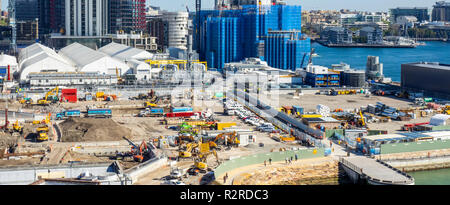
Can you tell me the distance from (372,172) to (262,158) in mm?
1397

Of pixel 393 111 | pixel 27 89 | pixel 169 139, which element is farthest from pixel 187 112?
pixel 27 89

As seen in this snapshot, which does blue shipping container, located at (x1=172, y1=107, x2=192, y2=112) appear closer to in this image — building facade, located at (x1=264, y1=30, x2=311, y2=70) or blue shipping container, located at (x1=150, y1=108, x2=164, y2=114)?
blue shipping container, located at (x1=150, y1=108, x2=164, y2=114)

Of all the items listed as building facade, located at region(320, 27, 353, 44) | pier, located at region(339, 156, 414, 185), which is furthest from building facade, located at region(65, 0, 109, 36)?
building facade, located at region(320, 27, 353, 44)

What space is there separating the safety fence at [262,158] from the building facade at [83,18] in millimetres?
18701

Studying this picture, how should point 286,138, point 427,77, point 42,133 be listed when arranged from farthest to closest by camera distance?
1. point 427,77
2. point 286,138
3. point 42,133

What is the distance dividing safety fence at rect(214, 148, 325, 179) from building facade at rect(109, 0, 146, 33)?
1955cm

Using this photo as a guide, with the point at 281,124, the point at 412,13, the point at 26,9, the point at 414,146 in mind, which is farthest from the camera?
the point at 412,13

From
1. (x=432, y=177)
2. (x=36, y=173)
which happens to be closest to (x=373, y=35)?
(x=432, y=177)

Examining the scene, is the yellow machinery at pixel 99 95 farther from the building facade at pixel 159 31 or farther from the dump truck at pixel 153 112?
the building facade at pixel 159 31

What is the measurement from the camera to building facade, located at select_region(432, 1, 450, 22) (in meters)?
60.7

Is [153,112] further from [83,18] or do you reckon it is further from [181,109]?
[83,18]

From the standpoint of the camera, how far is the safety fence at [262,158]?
6.89 m

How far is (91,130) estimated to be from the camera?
30.5ft
